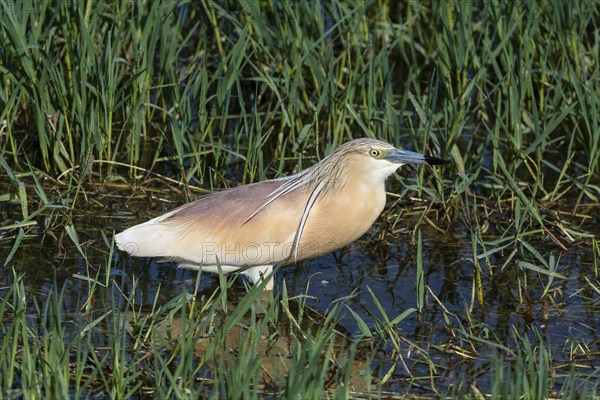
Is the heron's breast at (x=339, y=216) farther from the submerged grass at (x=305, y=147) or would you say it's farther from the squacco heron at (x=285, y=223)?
the submerged grass at (x=305, y=147)

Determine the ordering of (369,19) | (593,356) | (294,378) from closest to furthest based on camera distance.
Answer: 1. (294,378)
2. (593,356)
3. (369,19)

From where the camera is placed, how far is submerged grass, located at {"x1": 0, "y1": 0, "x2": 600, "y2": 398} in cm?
447

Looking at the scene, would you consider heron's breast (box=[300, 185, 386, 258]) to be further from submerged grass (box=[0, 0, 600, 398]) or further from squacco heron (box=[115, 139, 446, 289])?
submerged grass (box=[0, 0, 600, 398])

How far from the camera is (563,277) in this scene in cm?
499

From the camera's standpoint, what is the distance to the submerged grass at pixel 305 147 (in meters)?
4.47

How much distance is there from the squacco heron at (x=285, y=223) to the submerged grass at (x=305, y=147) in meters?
0.24

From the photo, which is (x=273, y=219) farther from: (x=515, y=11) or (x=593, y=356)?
(x=515, y=11)

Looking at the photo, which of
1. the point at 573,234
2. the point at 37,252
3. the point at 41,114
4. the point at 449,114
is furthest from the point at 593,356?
the point at 41,114

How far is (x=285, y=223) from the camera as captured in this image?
5039 millimetres

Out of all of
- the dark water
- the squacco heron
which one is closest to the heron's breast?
the squacco heron

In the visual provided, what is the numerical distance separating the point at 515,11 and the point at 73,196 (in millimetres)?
2820

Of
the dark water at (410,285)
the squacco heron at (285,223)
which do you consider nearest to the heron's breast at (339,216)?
the squacco heron at (285,223)

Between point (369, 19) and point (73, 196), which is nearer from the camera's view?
point (73, 196)

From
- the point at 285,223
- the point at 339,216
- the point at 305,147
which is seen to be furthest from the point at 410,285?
Answer: the point at 305,147
